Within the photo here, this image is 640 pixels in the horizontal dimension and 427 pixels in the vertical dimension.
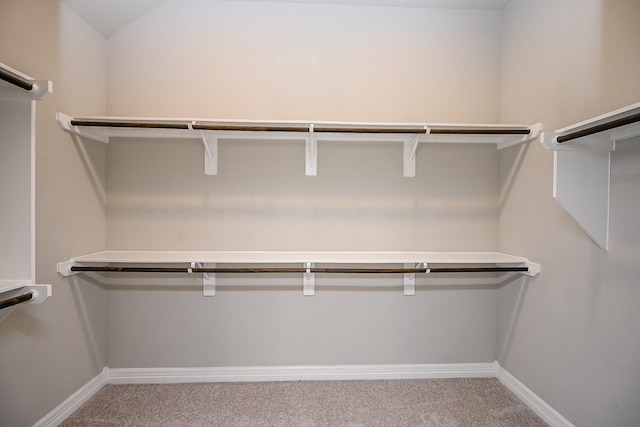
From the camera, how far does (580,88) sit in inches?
60.3

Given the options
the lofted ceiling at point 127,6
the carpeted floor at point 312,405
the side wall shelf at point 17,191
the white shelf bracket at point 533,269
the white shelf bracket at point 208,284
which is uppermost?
the lofted ceiling at point 127,6

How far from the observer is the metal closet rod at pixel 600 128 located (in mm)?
1079

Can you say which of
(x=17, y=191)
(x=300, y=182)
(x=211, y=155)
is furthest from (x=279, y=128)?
(x=17, y=191)

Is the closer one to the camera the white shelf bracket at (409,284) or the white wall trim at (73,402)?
the white wall trim at (73,402)

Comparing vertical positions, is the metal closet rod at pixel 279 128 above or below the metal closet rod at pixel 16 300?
above

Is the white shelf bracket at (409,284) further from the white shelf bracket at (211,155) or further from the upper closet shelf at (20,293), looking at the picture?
the upper closet shelf at (20,293)

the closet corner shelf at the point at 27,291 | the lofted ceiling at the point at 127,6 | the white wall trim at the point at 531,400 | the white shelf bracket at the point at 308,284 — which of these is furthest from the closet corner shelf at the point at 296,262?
the lofted ceiling at the point at 127,6

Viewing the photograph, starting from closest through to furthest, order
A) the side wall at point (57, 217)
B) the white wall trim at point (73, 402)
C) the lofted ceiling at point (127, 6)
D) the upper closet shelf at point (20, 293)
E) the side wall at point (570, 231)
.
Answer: the upper closet shelf at point (20, 293), the side wall at point (570, 231), the side wall at point (57, 217), the white wall trim at point (73, 402), the lofted ceiling at point (127, 6)

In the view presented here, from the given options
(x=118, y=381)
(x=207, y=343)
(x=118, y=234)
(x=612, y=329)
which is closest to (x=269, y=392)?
(x=207, y=343)

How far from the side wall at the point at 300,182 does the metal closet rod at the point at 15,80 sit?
90 cm

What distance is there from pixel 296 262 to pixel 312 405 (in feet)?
2.80

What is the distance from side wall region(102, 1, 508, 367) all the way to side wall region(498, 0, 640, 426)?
21 centimetres

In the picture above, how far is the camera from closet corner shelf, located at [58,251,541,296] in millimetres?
1788

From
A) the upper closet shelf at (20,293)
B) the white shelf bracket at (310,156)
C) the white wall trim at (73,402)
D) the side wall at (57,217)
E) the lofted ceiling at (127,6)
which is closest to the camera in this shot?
the upper closet shelf at (20,293)
